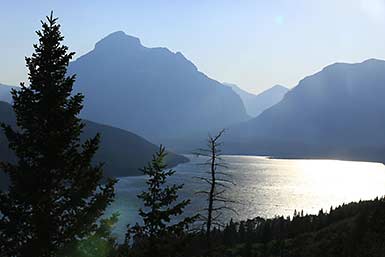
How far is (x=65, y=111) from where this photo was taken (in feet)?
61.5

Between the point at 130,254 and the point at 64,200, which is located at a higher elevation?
the point at 64,200

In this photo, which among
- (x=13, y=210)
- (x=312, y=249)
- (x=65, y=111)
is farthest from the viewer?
(x=312, y=249)

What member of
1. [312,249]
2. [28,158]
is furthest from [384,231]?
[28,158]

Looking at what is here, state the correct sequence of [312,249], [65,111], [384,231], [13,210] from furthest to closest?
[312,249] → [384,231] → [65,111] → [13,210]

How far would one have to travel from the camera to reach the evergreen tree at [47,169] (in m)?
17.4

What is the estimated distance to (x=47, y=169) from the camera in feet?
59.5

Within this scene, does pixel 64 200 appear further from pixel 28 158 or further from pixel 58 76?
pixel 58 76

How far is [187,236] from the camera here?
61.2ft

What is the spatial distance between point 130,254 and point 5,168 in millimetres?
6391

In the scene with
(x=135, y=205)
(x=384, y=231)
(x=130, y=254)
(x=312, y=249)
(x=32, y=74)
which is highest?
(x=32, y=74)

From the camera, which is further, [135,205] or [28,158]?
[135,205]

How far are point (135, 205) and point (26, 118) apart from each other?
169257mm

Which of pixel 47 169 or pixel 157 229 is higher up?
pixel 47 169

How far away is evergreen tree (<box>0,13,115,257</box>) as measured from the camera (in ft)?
57.1
